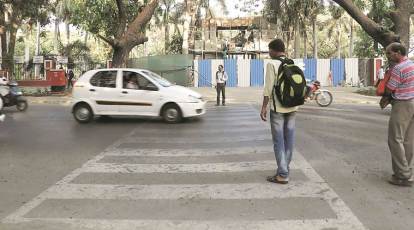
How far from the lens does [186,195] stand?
5848 millimetres

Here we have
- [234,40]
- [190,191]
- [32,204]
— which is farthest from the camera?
[234,40]

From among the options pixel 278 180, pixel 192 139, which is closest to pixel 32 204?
pixel 278 180

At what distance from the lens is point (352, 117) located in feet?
46.4

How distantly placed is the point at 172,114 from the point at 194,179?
21.8ft

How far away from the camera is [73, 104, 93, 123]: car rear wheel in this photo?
1346 centimetres

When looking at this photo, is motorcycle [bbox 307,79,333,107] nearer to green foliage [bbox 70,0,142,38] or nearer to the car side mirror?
the car side mirror

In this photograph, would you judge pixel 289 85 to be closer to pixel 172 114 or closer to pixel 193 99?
pixel 172 114

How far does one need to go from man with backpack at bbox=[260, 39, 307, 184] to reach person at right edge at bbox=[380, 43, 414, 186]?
3.61 ft

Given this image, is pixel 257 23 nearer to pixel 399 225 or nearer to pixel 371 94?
pixel 371 94

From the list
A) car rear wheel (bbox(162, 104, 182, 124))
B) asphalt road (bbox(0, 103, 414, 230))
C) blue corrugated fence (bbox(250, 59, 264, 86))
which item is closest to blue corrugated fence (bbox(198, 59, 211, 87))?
blue corrugated fence (bbox(250, 59, 264, 86))

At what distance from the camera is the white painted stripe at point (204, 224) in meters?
4.68

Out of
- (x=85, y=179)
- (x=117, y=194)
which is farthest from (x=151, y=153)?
(x=117, y=194)

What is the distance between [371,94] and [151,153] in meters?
18.4

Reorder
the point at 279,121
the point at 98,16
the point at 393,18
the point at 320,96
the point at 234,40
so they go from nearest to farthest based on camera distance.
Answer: the point at 279,121, the point at 320,96, the point at 393,18, the point at 98,16, the point at 234,40
